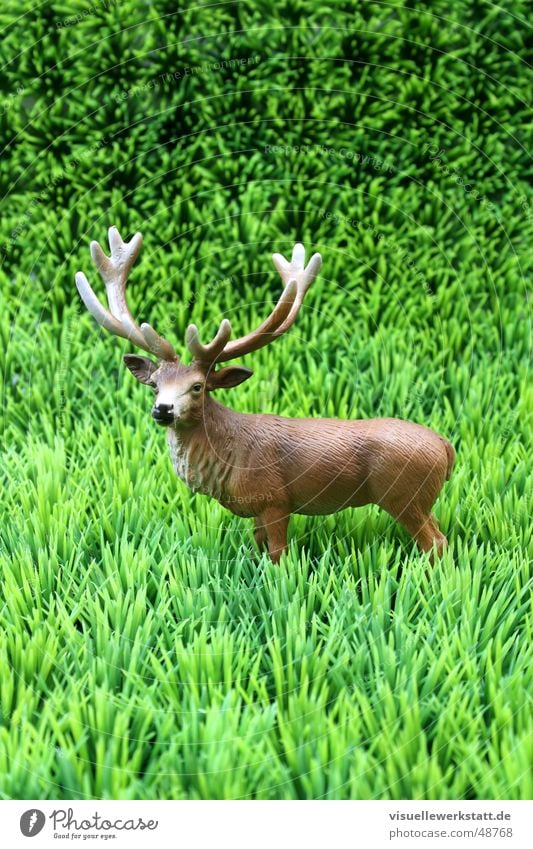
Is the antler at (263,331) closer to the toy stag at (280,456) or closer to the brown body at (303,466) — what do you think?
the toy stag at (280,456)

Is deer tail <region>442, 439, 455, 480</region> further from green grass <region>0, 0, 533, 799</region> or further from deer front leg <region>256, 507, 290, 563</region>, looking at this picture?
deer front leg <region>256, 507, 290, 563</region>

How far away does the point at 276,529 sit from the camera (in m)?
1.91

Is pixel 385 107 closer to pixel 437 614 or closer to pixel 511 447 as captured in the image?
pixel 511 447

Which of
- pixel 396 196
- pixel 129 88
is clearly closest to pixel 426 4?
pixel 396 196

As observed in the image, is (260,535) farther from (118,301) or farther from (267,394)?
(267,394)

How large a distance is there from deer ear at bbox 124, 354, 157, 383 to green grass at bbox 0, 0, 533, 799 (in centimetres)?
42

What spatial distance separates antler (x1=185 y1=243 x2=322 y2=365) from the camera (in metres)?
1.75

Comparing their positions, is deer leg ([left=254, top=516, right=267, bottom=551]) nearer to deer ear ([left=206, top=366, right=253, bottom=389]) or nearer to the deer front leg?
the deer front leg

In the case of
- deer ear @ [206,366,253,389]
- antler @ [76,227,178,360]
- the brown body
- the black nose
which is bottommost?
the brown body

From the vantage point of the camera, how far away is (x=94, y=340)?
304cm

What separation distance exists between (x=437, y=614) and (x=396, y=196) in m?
1.86
